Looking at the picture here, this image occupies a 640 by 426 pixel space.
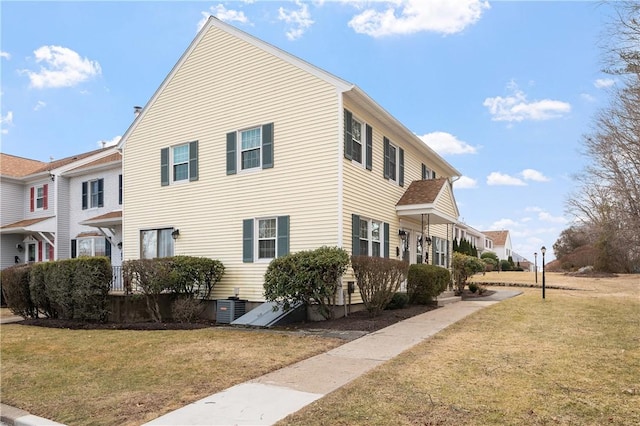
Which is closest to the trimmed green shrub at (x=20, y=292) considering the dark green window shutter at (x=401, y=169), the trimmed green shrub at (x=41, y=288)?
the trimmed green shrub at (x=41, y=288)

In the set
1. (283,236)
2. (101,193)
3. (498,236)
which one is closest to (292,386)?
(283,236)

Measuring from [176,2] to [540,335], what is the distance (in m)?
12.6

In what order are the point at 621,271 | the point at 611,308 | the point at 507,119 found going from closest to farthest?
1. the point at 611,308
2. the point at 507,119
3. the point at 621,271

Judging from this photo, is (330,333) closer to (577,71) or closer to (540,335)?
(540,335)

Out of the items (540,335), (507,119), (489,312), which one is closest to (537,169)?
(507,119)

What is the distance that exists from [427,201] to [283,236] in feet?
16.9

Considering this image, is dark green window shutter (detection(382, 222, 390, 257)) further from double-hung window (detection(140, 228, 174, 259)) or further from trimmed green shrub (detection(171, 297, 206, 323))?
double-hung window (detection(140, 228, 174, 259))

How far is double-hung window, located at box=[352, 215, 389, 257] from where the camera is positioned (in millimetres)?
12531

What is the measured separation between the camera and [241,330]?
1098cm

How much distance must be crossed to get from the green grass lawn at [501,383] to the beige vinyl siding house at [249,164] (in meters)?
5.07

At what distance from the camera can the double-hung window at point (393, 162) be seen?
14875mm

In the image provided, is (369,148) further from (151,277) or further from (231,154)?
(151,277)

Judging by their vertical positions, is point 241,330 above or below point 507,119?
below

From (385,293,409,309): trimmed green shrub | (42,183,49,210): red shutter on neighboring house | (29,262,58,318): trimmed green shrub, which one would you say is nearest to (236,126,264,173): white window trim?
(385,293,409,309): trimmed green shrub
